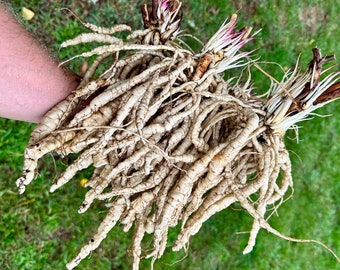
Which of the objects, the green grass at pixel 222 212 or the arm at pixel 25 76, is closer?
the arm at pixel 25 76

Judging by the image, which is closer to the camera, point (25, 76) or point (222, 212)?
point (25, 76)

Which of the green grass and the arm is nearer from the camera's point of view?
the arm

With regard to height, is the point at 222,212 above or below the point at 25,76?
below

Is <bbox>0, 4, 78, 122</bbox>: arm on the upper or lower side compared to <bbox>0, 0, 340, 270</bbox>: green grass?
upper

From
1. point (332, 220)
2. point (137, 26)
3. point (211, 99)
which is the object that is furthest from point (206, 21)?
point (332, 220)
